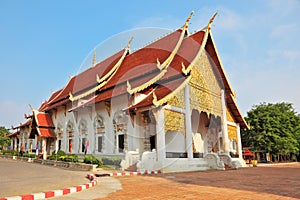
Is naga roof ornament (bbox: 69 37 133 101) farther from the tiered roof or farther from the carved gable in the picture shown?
the carved gable

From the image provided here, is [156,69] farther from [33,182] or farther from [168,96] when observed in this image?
[33,182]

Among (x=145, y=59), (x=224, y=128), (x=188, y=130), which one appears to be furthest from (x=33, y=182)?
(x=224, y=128)

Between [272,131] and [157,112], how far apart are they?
57.4ft

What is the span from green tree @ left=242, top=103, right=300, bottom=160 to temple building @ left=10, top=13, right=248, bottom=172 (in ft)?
24.4

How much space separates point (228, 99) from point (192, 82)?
4633 millimetres

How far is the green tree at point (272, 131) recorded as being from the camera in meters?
23.2

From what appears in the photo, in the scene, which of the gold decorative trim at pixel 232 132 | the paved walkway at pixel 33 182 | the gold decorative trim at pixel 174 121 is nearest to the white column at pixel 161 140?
the gold decorative trim at pixel 174 121

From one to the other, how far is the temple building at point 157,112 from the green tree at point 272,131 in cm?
744

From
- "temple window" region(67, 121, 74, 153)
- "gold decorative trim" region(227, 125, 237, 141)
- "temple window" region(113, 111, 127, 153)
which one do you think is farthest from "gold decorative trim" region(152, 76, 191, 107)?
"temple window" region(67, 121, 74, 153)

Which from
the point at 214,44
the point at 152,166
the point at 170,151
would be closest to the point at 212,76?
the point at 214,44

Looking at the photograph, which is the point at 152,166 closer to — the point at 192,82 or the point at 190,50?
the point at 192,82

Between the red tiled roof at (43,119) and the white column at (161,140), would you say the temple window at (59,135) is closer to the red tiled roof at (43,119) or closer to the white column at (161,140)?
the red tiled roof at (43,119)

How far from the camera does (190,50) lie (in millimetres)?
13930

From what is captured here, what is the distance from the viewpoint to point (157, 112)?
34.3 feet
